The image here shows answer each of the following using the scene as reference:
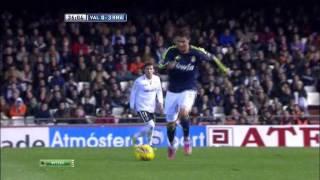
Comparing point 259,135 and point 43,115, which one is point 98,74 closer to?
point 43,115

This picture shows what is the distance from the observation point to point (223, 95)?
78.2 ft

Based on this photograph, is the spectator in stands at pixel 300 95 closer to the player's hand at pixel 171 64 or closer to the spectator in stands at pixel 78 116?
the spectator in stands at pixel 78 116

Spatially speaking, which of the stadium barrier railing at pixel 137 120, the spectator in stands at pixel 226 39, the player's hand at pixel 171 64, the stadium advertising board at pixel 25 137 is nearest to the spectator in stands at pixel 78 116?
the stadium barrier railing at pixel 137 120

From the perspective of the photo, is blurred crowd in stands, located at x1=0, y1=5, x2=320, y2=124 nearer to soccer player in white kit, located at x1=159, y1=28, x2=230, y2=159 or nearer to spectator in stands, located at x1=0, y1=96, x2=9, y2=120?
spectator in stands, located at x1=0, y1=96, x2=9, y2=120

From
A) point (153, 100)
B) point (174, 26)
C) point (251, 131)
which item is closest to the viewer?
point (153, 100)

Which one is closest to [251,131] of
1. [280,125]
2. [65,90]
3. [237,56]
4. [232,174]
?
[280,125]

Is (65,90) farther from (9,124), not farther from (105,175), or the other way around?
(105,175)

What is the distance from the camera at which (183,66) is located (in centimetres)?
1451

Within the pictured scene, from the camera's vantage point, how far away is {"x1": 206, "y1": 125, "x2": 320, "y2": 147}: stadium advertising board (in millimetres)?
22422

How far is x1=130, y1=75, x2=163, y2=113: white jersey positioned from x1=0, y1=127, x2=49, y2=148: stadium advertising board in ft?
19.8

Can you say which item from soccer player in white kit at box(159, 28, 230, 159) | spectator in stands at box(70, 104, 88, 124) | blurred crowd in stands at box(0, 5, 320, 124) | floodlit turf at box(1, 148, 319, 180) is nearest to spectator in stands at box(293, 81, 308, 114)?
blurred crowd in stands at box(0, 5, 320, 124)

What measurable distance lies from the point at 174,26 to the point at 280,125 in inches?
240

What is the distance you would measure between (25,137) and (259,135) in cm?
630

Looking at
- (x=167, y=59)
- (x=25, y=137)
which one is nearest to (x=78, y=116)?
(x=25, y=137)
